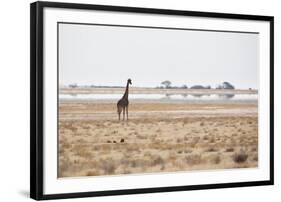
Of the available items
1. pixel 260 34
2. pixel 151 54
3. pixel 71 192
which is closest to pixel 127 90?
pixel 151 54

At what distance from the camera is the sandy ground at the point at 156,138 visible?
502 centimetres

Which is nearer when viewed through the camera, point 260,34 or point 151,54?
point 151,54

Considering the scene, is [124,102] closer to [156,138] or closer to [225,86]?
[156,138]

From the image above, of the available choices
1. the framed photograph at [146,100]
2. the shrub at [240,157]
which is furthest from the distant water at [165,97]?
the shrub at [240,157]

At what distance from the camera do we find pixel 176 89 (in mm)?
5355

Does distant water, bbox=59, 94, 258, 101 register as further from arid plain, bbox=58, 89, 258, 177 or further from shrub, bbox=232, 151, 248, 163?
shrub, bbox=232, 151, 248, 163

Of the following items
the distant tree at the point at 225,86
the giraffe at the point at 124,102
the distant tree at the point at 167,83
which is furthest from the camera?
the distant tree at the point at 225,86

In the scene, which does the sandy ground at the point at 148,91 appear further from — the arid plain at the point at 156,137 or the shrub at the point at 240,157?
the shrub at the point at 240,157

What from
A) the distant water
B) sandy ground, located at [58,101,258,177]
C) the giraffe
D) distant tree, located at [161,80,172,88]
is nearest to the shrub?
sandy ground, located at [58,101,258,177]

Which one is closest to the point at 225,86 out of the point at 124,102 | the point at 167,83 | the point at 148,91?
the point at 167,83

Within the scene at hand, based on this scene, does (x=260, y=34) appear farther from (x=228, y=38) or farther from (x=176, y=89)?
(x=176, y=89)

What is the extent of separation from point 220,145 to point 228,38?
84 centimetres

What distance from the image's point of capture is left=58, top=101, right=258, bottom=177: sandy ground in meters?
5.02

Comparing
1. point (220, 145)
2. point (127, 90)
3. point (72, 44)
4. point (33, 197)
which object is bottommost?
point (33, 197)
